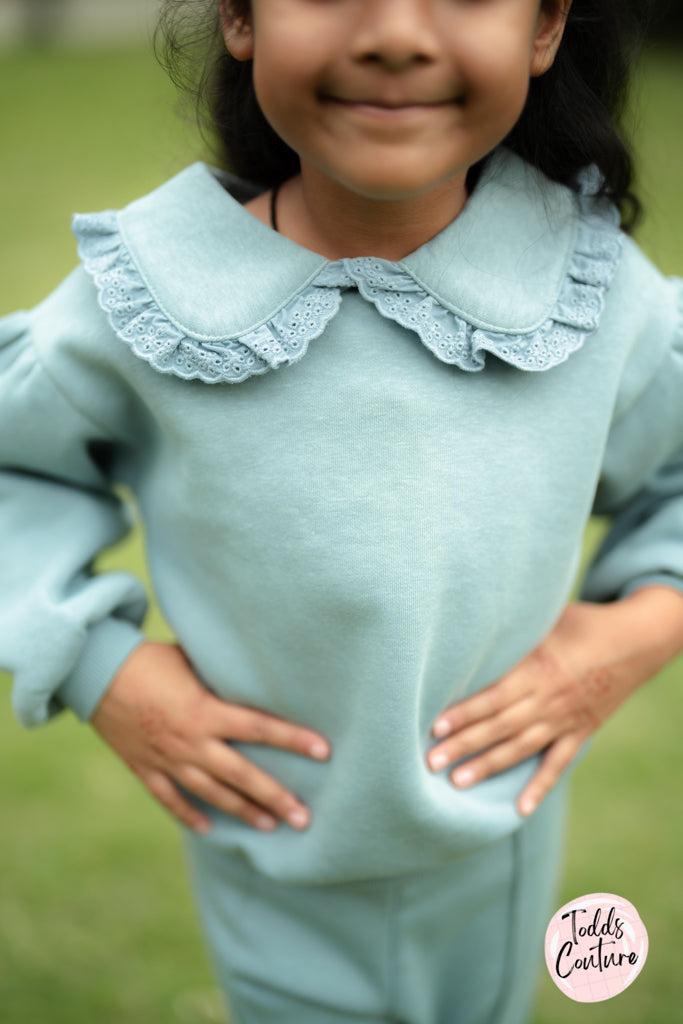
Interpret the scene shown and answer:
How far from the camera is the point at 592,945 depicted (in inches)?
23.8

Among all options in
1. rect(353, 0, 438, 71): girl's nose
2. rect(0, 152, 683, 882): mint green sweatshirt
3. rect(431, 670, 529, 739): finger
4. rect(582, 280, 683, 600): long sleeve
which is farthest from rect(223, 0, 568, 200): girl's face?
rect(431, 670, 529, 739): finger

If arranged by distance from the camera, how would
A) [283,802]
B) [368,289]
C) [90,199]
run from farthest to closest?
[90,199]
[283,802]
[368,289]

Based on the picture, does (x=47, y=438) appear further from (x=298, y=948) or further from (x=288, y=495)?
(x=298, y=948)

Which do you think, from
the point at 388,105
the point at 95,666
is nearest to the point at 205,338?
the point at 388,105

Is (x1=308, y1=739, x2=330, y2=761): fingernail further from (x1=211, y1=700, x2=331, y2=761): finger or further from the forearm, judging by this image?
the forearm

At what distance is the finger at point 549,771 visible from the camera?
3.15 ft

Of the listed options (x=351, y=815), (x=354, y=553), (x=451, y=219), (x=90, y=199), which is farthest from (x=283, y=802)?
(x=90, y=199)

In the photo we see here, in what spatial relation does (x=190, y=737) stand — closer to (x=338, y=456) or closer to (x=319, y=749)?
(x=319, y=749)

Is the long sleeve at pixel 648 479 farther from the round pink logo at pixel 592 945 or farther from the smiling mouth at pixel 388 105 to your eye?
the round pink logo at pixel 592 945

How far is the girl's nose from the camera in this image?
664 mm

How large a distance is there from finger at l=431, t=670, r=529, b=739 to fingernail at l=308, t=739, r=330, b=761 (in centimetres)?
9

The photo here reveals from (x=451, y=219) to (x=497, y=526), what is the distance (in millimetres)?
243

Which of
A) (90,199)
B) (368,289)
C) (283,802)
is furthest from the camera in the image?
(90,199)

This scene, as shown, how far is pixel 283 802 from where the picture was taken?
0.93 m
